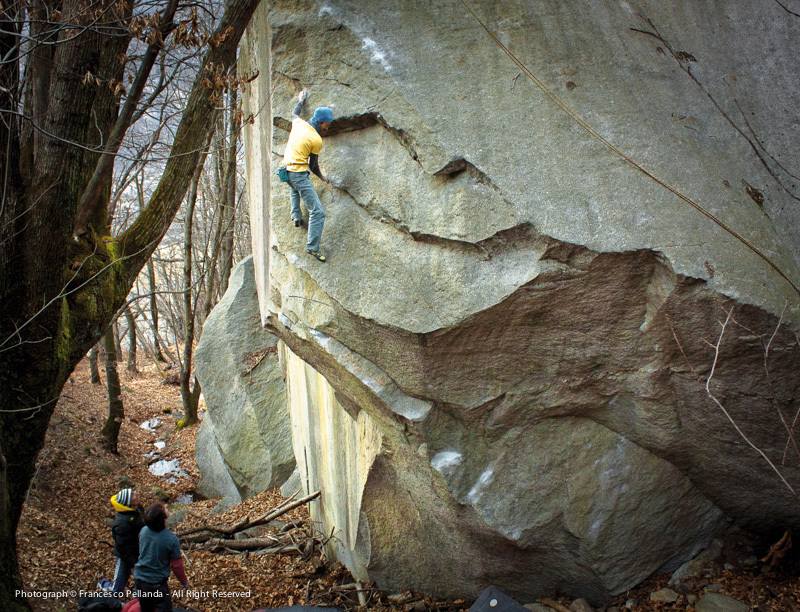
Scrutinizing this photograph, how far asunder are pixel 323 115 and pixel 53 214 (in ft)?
9.12

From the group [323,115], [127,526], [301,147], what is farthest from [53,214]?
[127,526]

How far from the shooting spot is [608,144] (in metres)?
4.59

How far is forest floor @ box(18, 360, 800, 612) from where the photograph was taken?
5.35 m

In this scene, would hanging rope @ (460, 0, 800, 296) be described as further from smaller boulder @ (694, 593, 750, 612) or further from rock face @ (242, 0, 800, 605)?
smaller boulder @ (694, 593, 750, 612)

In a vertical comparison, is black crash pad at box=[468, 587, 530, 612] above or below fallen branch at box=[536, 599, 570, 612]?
above

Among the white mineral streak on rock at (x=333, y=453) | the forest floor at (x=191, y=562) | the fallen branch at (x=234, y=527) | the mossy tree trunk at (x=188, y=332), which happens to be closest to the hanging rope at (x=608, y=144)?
the forest floor at (x=191, y=562)

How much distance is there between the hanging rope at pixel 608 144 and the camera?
427cm

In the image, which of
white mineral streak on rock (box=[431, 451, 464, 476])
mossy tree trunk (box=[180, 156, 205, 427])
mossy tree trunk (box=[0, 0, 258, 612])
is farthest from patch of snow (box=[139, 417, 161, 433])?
white mineral streak on rock (box=[431, 451, 464, 476])

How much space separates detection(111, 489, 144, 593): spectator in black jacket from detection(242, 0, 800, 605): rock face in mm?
2042

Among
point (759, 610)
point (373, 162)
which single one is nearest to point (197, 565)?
point (373, 162)

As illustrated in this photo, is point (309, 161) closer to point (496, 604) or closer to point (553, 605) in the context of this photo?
point (496, 604)

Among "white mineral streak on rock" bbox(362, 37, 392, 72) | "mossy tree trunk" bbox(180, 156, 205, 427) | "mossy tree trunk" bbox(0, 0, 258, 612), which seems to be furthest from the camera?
"mossy tree trunk" bbox(180, 156, 205, 427)

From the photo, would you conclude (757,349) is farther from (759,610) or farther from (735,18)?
(735,18)

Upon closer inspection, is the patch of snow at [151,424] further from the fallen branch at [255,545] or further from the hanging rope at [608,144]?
the hanging rope at [608,144]
